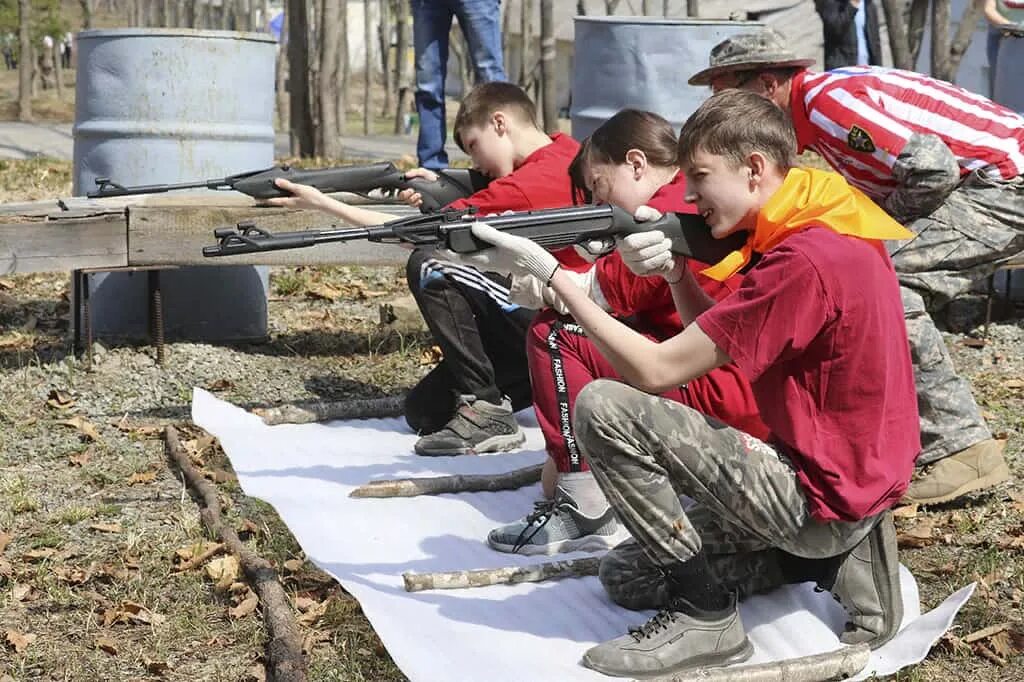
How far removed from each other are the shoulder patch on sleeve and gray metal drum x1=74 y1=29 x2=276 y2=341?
115 inches

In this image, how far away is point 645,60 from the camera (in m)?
7.26

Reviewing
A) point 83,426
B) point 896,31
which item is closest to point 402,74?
point 896,31

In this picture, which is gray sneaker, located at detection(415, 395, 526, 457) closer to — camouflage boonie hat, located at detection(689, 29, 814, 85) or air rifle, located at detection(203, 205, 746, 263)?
camouflage boonie hat, located at detection(689, 29, 814, 85)

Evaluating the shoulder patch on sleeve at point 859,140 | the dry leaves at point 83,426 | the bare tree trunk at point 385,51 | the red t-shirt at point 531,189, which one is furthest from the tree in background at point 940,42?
the bare tree trunk at point 385,51

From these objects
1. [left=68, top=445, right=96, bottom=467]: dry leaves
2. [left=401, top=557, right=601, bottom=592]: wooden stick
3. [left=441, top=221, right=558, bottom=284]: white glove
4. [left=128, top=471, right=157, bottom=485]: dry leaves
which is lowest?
[left=128, top=471, right=157, bottom=485]: dry leaves

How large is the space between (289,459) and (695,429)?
222 centimetres

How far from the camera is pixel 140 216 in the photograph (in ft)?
19.4

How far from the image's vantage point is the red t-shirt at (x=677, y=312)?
385 cm

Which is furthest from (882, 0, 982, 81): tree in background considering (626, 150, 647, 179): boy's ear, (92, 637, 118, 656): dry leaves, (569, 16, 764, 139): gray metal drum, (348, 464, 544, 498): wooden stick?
(92, 637, 118, 656): dry leaves

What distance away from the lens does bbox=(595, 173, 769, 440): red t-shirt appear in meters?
3.85

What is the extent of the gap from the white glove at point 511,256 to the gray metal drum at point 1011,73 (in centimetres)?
543

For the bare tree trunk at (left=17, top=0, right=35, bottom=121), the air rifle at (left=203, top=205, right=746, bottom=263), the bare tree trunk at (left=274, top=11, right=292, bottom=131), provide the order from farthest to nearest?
the bare tree trunk at (left=274, top=11, right=292, bottom=131) → the bare tree trunk at (left=17, top=0, right=35, bottom=121) → the air rifle at (left=203, top=205, right=746, bottom=263)

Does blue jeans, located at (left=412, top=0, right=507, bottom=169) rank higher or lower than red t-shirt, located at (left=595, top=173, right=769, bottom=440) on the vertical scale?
higher

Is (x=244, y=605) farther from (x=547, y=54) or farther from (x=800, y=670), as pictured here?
(x=547, y=54)
